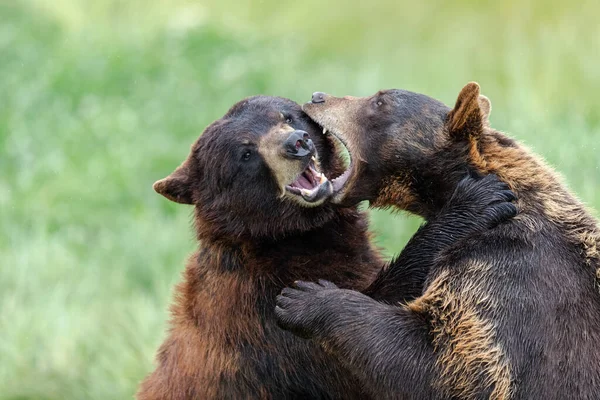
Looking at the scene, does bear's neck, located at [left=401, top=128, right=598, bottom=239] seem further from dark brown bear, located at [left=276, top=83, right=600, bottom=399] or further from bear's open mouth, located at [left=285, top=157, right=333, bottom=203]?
bear's open mouth, located at [left=285, top=157, right=333, bottom=203]

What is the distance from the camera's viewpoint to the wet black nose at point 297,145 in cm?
636

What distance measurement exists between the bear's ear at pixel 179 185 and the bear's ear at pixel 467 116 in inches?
65.2

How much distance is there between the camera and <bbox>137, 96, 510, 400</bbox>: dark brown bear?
643cm

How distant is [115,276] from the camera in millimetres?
11070

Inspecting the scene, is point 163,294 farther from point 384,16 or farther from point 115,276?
point 384,16

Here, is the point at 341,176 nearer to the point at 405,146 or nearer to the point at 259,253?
the point at 405,146

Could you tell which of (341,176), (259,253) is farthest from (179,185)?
(341,176)

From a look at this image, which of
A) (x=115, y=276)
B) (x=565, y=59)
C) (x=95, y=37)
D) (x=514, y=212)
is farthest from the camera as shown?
(x=95, y=37)

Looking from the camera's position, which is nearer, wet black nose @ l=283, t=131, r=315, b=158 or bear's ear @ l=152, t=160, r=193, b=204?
wet black nose @ l=283, t=131, r=315, b=158

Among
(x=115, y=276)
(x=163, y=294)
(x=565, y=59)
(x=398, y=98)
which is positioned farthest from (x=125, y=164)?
(x=398, y=98)

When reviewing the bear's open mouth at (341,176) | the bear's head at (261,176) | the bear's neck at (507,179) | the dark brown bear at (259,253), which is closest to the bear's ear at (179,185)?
the dark brown bear at (259,253)

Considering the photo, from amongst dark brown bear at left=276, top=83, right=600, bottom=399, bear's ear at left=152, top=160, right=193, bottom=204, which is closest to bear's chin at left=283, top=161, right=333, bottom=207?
dark brown bear at left=276, top=83, right=600, bottom=399

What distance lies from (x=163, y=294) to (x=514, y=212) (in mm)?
5021

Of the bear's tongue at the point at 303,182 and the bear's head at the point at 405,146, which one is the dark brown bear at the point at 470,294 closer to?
the bear's head at the point at 405,146
